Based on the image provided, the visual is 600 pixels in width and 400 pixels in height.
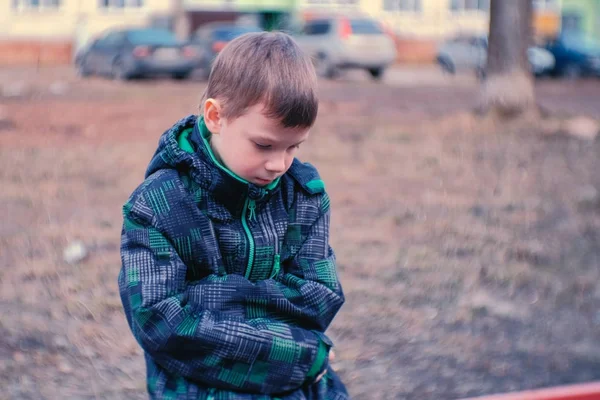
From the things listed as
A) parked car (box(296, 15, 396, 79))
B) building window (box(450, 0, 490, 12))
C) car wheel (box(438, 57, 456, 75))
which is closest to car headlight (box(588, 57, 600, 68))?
car wheel (box(438, 57, 456, 75))

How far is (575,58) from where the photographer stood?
75.0 ft

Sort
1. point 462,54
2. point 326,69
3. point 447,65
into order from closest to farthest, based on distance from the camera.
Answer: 1. point 326,69
2. point 462,54
3. point 447,65

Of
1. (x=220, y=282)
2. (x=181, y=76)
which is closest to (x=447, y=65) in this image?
(x=181, y=76)

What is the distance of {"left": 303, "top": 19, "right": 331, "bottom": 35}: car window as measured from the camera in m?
21.8

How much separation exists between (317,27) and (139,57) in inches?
249

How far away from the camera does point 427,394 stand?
141 inches

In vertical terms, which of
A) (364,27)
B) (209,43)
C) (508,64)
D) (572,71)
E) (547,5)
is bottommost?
(547,5)

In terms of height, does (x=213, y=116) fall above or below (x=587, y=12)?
above

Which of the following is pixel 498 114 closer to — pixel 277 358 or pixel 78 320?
pixel 78 320

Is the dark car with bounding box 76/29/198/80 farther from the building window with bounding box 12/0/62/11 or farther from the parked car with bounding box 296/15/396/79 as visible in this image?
the building window with bounding box 12/0/62/11

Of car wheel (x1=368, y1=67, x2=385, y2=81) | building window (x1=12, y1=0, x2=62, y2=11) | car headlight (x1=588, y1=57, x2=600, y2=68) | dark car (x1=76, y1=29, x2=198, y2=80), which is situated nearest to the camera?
dark car (x1=76, y1=29, x2=198, y2=80)

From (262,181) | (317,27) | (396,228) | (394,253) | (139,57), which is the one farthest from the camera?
(317,27)

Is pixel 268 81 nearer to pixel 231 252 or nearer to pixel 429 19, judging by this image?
pixel 231 252

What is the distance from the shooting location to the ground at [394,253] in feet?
12.4
